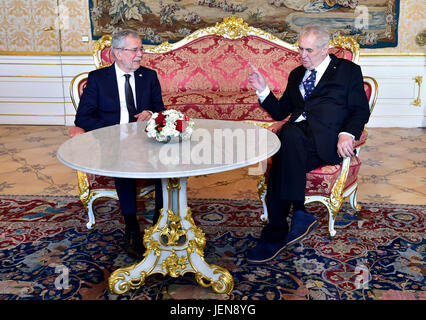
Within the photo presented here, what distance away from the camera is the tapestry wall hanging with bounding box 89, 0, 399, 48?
646cm

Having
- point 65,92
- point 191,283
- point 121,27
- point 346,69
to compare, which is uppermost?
point 121,27

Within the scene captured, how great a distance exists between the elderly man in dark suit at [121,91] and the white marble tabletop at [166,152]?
1.49ft

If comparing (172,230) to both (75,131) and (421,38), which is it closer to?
(75,131)

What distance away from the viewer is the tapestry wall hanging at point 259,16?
6465mm

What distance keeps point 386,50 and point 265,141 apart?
480 centimetres

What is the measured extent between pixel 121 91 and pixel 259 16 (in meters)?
3.66

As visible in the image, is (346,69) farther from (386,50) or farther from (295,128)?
(386,50)

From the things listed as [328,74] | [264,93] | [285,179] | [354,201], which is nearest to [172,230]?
[285,179]

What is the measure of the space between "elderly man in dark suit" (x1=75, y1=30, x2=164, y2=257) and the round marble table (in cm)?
60

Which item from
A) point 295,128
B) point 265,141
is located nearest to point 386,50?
point 295,128

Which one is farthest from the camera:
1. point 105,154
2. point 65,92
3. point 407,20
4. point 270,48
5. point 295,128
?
point 65,92

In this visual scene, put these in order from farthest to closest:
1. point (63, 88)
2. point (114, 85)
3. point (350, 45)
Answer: point (63, 88) → point (350, 45) → point (114, 85)

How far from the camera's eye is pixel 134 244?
9.93ft

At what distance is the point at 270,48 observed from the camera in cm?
540
